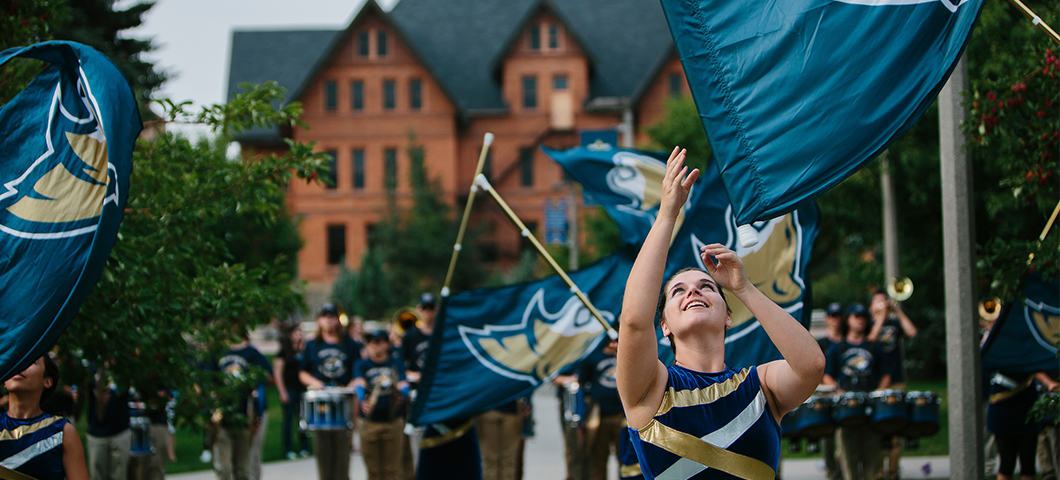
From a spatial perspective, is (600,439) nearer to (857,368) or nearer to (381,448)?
(381,448)

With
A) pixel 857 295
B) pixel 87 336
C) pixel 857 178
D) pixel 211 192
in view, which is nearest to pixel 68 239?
pixel 87 336

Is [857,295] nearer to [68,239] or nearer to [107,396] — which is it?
[107,396]

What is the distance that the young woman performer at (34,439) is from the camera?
15.3 feet

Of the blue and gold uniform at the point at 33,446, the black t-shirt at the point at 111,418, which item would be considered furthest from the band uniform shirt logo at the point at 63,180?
the black t-shirt at the point at 111,418

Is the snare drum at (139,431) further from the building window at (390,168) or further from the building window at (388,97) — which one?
the building window at (388,97)

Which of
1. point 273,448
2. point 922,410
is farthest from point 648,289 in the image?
point 273,448

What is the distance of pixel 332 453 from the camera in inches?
430

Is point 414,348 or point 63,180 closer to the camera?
point 63,180

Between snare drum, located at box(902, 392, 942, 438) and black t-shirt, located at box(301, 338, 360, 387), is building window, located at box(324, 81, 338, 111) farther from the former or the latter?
snare drum, located at box(902, 392, 942, 438)

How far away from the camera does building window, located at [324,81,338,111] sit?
48.6 m

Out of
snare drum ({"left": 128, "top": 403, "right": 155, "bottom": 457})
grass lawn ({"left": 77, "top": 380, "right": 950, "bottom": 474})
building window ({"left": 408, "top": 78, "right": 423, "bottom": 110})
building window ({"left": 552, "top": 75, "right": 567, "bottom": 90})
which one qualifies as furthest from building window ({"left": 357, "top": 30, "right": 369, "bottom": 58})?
snare drum ({"left": 128, "top": 403, "right": 155, "bottom": 457})

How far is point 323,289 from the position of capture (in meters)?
49.8

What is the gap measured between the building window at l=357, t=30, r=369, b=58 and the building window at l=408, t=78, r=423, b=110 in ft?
8.32

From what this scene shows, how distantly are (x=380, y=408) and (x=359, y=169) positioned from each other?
132 ft
